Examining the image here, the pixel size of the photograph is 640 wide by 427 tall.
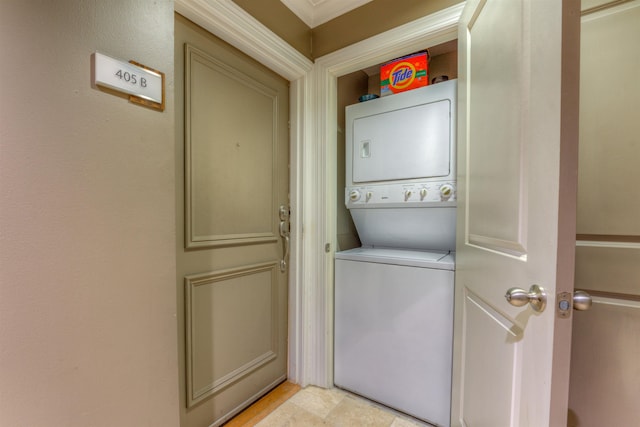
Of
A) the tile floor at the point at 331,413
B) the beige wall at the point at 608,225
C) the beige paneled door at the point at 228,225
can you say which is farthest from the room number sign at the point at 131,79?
the tile floor at the point at 331,413

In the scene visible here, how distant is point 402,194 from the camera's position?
1.55 meters

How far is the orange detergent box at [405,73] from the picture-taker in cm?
156

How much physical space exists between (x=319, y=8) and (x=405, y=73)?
2.29ft

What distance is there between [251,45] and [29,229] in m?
1.24

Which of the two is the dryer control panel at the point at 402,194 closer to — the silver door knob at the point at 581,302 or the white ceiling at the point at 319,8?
the silver door knob at the point at 581,302

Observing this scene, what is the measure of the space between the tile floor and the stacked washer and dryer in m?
0.05

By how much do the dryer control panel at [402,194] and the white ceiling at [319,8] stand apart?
1.09m

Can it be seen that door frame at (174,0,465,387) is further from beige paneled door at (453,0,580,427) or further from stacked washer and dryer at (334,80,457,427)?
beige paneled door at (453,0,580,427)

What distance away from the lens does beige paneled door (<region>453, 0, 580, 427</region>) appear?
59 cm

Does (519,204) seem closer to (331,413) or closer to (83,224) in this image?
(83,224)

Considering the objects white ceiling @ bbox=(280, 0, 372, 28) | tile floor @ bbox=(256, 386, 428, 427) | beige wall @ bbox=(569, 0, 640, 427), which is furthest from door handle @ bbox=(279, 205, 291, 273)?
beige wall @ bbox=(569, 0, 640, 427)

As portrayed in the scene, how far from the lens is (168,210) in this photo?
0.89 m

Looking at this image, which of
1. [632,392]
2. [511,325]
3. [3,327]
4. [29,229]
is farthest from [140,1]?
[632,392]

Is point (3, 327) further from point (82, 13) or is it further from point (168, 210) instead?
point (82, 13)
